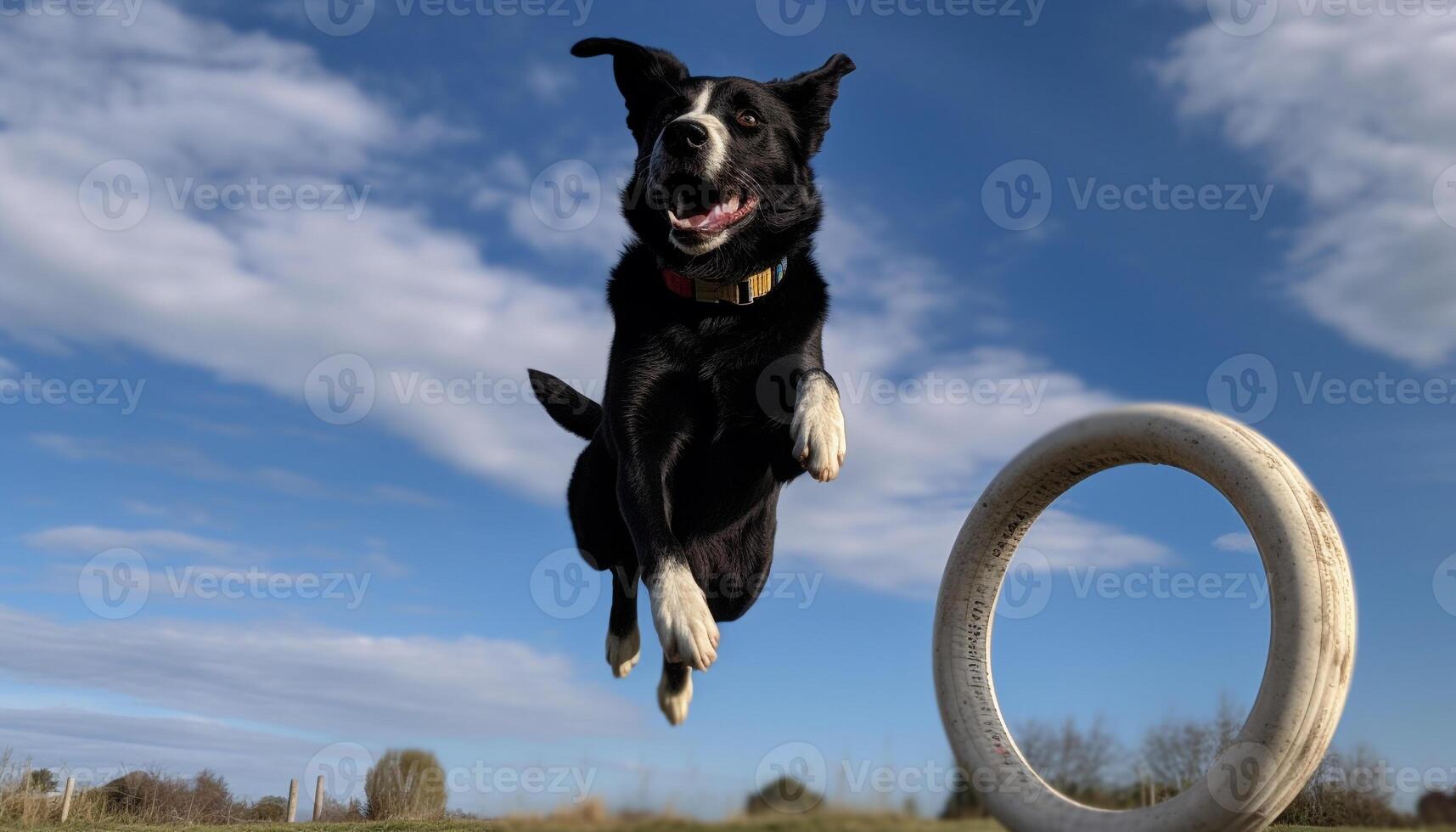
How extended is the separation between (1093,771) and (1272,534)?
1528 mm

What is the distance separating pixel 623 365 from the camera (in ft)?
16.5

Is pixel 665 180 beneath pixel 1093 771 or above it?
above

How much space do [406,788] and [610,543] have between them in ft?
19.8

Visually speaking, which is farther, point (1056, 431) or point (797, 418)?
point (1056, 431)

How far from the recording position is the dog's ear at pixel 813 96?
5285 millimetres

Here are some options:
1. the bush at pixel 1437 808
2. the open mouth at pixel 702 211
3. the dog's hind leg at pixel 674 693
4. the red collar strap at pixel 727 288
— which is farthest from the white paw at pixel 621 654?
the bush at pixel 1437 808

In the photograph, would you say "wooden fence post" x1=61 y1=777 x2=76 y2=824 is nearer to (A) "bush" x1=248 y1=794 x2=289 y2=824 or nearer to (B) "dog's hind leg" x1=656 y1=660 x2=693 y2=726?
(A) "bush" x1=248 y1=794 x2=289 y2=824

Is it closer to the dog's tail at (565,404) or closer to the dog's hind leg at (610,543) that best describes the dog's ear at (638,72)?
the dog's tail at (565,404)

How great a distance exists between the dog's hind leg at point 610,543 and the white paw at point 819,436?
169 cm

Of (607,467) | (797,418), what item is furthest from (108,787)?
(797,418)

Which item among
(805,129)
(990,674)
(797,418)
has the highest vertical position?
(805,129)

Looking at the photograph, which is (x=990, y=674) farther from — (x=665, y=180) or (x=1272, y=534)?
(x=665, y=180)

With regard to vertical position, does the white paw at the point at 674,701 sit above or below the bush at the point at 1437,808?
above

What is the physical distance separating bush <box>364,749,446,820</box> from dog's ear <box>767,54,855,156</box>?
24.1 ft
